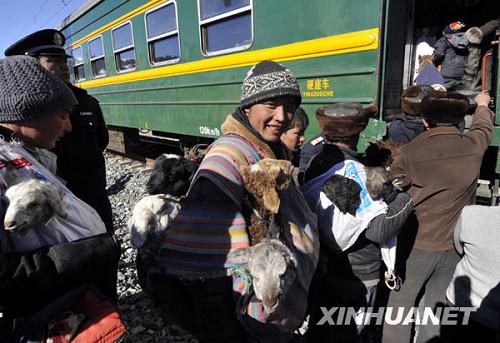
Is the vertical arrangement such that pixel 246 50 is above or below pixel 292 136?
above

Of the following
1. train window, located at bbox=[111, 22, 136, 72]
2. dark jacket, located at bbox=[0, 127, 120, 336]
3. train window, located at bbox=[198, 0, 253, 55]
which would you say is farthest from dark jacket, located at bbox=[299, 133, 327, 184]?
train window, located at bbox=[111, 22, 136, 72]

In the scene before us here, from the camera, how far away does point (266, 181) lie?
3.49ft

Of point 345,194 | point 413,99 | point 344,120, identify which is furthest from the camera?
point 413,99

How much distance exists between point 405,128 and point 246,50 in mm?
2130

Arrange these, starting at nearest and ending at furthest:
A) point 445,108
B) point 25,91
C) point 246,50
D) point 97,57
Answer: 1. point 25,91
2. point 445,108
3. point 246,50
4. point 97,57

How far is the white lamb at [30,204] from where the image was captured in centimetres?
86

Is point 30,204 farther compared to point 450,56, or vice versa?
point 450,56

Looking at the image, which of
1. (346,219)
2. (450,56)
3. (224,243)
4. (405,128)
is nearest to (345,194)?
(346,219)

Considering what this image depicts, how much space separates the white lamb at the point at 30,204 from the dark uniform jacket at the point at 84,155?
4.36ft

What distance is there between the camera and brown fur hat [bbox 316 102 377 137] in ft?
5.46

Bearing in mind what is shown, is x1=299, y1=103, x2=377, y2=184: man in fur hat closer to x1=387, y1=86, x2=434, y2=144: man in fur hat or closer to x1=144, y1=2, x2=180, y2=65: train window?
x1=387, y1=86, x2=434, y2=144: man in fur hat

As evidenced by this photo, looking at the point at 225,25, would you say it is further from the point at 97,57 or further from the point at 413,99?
the point at 97,57

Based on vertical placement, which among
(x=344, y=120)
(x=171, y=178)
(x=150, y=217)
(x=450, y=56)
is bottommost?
(x=150, y=217)

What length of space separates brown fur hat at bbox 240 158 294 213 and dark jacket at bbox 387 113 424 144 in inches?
78.2
